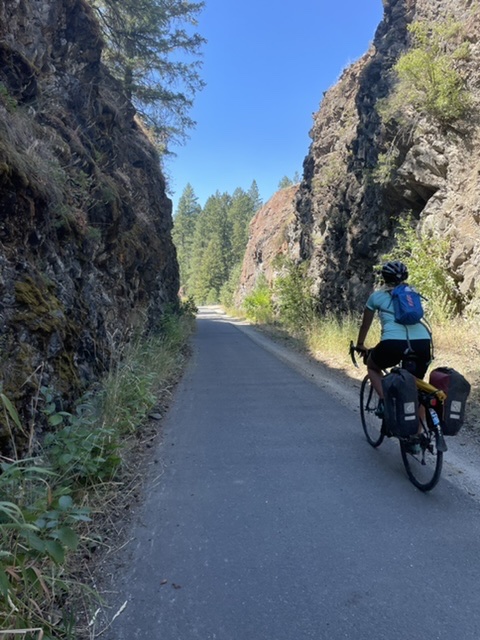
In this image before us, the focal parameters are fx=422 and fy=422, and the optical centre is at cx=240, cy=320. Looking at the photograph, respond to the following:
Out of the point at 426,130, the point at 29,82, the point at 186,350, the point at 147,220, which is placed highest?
the point at 426,130

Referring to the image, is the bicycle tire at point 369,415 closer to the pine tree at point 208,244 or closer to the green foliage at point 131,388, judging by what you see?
the green foliage at point 131,388

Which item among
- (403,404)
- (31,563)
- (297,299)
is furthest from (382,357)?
(297,299)

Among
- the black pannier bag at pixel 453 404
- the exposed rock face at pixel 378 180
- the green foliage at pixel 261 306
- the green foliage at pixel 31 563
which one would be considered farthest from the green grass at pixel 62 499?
the green foliage at pixel 261 306

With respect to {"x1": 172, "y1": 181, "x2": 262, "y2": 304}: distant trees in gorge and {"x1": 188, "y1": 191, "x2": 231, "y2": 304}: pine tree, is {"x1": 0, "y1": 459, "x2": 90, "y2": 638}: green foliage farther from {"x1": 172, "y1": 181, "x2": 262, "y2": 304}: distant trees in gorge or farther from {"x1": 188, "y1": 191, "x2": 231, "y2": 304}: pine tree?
{"x1": 188, "y1": 191, "x2": 231, "y2": 304}: pine tree

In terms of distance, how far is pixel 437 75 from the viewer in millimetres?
10727

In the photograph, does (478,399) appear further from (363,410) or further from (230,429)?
(230,429)

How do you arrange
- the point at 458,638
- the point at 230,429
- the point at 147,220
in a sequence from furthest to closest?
the point at 147,220 < the point at 230,429 < the point at 458,638

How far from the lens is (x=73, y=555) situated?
2.80 metres

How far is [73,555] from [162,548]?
591 millimetres

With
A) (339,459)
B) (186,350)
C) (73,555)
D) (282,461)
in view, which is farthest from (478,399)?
(186,350)

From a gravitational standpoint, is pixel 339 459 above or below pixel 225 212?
below

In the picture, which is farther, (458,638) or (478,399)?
(478,399)

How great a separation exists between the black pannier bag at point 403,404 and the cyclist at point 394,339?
1.52 feet

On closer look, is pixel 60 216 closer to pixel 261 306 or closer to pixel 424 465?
pixel 424 465
